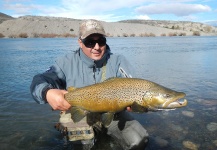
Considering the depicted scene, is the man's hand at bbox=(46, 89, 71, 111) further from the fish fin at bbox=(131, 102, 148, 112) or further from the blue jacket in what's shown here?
the fish fin at bbox=(131, 102, 148, 112)

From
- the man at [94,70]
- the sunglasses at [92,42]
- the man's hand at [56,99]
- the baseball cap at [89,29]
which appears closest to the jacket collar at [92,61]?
the man at [94,70]

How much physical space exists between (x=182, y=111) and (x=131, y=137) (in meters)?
2.52

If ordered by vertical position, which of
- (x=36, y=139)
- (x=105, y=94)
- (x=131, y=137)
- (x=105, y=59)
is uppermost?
(x=105, y=59)

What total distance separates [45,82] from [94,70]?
858 mm

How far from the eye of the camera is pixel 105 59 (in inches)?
161

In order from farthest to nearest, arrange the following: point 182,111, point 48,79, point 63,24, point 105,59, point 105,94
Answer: point 63,24
point 182,111
point 105,59
point 48,79
point 105,94

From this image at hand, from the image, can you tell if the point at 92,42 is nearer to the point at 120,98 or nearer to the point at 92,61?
the point at 92,61

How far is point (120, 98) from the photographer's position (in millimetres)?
3258

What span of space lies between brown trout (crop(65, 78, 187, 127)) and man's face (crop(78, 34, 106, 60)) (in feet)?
2.31

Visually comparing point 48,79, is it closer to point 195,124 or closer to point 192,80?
point 195,124

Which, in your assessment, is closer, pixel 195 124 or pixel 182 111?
pixel 195 124

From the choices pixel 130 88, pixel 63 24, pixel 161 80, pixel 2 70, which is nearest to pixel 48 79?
pixel 130 88

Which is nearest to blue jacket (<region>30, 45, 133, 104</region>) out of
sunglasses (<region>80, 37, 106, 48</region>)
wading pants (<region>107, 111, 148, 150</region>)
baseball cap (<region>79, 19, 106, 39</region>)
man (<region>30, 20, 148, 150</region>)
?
man (<region>30, 20, 148, 150</region>)

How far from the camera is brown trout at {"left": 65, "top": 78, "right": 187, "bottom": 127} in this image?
3.22m
